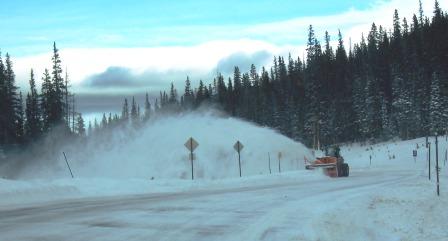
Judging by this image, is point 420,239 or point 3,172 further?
point 3,172

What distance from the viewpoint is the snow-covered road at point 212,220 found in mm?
10812

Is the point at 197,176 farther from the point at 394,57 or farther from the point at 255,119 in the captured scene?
the point at 255,119

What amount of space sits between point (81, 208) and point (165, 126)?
30.1 m

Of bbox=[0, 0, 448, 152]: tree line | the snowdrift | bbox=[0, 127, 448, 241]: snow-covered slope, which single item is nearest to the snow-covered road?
bbox=[0, 127, 448, 241]: snow-covered slope

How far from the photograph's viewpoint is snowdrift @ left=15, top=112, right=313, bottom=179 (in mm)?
42188

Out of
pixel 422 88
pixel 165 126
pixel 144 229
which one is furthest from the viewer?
pixel 422 88

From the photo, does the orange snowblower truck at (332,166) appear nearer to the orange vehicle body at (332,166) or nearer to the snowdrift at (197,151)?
the orange vehicle body at (332,166)

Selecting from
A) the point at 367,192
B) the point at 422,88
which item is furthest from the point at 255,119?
the point at 367,192

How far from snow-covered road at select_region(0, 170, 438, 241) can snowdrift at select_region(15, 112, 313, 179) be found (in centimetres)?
2325

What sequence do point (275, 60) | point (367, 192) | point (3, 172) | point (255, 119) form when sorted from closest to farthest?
point (367, 192), point (3, 172), point (255, 119), point (275, 60)

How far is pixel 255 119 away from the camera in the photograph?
114250 millimetres

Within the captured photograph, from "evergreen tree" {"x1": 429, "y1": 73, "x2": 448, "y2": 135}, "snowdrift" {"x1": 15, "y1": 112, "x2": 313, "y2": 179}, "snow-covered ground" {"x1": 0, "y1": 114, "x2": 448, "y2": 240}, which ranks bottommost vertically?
"snow-covered ground" {"x1": 0, "y1": 114, "x2": 448, "y2": 240}

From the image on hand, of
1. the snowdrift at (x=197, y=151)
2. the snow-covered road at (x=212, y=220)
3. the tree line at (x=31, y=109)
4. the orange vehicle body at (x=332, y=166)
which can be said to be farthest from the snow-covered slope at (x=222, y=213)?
the tree line at (x=31, y=109)

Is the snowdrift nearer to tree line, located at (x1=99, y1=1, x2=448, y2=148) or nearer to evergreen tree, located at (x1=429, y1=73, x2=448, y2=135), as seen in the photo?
tree line, located at (x1=99, y1=1, x2=448, y2=148)
